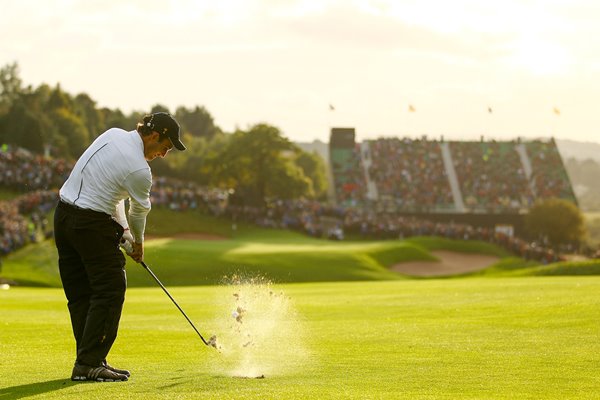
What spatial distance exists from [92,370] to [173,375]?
975 mm

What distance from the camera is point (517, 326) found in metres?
19.2

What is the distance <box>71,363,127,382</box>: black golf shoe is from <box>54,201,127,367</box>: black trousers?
0.07 m

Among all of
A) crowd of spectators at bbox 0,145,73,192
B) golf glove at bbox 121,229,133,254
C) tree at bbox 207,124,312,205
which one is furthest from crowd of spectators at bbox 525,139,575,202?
golf glove at bbox 121,229,133,254

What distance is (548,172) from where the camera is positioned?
127688mm

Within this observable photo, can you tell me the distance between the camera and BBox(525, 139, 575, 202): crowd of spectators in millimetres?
122562

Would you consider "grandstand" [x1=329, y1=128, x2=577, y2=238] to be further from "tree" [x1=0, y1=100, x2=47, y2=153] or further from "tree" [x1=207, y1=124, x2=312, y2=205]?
"tree" [x1=0, y1=100, x2=47, y2=153]

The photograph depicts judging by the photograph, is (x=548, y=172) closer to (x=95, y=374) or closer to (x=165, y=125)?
(x=165, y=125)

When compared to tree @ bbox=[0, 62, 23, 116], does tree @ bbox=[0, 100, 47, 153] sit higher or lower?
lower

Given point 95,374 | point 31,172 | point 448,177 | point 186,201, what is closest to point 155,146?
point 95,374

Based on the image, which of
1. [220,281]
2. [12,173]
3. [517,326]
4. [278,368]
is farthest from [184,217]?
[278,368]

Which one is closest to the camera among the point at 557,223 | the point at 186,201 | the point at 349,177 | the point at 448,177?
the point at 186,201

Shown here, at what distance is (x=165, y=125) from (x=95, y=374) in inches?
111

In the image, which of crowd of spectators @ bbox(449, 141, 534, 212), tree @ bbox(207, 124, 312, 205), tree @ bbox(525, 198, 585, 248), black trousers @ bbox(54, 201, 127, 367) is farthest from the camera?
crowd of spectators @ bbox(449, 141, 534, 212)

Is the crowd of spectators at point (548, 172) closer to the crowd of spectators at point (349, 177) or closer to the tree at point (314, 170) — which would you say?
the crowd of spectators at point (349, 177)
